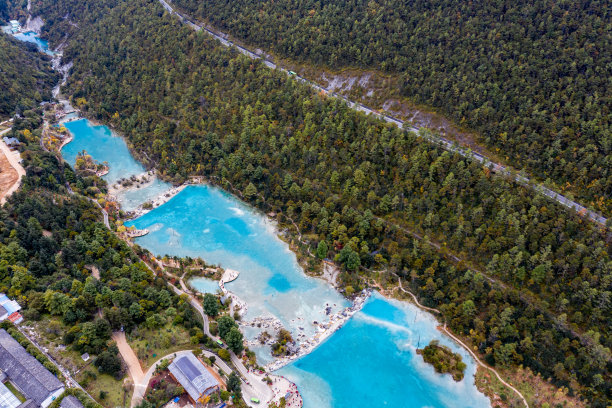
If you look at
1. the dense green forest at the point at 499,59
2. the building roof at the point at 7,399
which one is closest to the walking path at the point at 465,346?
the dense green forest at the point at 499,59

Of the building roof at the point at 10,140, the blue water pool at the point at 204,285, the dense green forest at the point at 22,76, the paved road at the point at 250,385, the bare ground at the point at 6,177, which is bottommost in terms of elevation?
the paved road at the point at 250,385

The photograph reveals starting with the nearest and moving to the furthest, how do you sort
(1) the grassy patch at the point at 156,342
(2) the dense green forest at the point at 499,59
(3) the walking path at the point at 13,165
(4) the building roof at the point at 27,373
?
(4) the building roof at the point at 27,373 < (1) the grassy patch at the point at 156,342 < (2) the dense green forest at the point at 499,59 < (3) the walking path at the point at 13,165

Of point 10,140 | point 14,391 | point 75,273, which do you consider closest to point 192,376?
point 14,391

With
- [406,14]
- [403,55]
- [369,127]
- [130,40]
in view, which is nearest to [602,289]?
[369,127]

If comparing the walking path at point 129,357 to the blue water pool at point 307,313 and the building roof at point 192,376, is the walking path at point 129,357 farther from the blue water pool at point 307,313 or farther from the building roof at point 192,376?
the blue water pool at point 307,313

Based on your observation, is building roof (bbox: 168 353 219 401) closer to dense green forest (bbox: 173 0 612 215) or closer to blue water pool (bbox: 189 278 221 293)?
blue water pool (bbox: 189 278 221 293)

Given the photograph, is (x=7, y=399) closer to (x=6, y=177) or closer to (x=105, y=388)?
(x=105, y=388)
